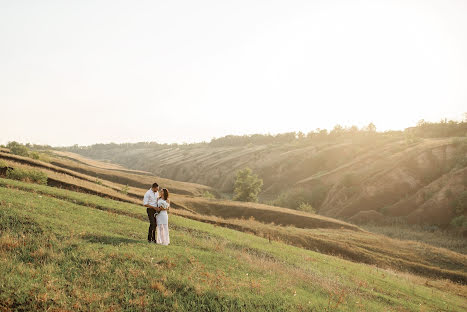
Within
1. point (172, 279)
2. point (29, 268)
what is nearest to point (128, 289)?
point (172, 279)

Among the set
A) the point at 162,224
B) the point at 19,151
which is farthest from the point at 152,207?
the point at 19,151

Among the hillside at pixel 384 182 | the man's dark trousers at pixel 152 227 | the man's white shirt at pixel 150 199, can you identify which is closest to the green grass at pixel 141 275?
the man's dark trousers at pixel 152 227

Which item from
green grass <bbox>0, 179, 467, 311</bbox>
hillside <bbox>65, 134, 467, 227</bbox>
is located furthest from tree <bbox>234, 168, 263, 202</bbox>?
green grass <bbox>0, 179, 467, 311</bbox>

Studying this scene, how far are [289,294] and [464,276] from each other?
956 inches

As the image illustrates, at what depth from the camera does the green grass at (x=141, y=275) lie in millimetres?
10023

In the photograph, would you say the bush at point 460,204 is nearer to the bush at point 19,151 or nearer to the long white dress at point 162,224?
the long white dress at point 162,224

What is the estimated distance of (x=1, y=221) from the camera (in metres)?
14.4

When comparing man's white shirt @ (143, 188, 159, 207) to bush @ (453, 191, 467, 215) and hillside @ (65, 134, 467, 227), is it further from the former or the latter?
bush @ (453, 191, 467, 215)

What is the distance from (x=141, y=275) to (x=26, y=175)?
23.7 meters

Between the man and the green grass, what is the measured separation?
81 centimetres

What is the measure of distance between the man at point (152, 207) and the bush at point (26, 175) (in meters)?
18.3

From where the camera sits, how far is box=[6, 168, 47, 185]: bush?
2831 centimetres

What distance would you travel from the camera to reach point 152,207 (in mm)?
15797

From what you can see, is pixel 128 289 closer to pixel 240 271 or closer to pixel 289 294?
pixel 240 271
